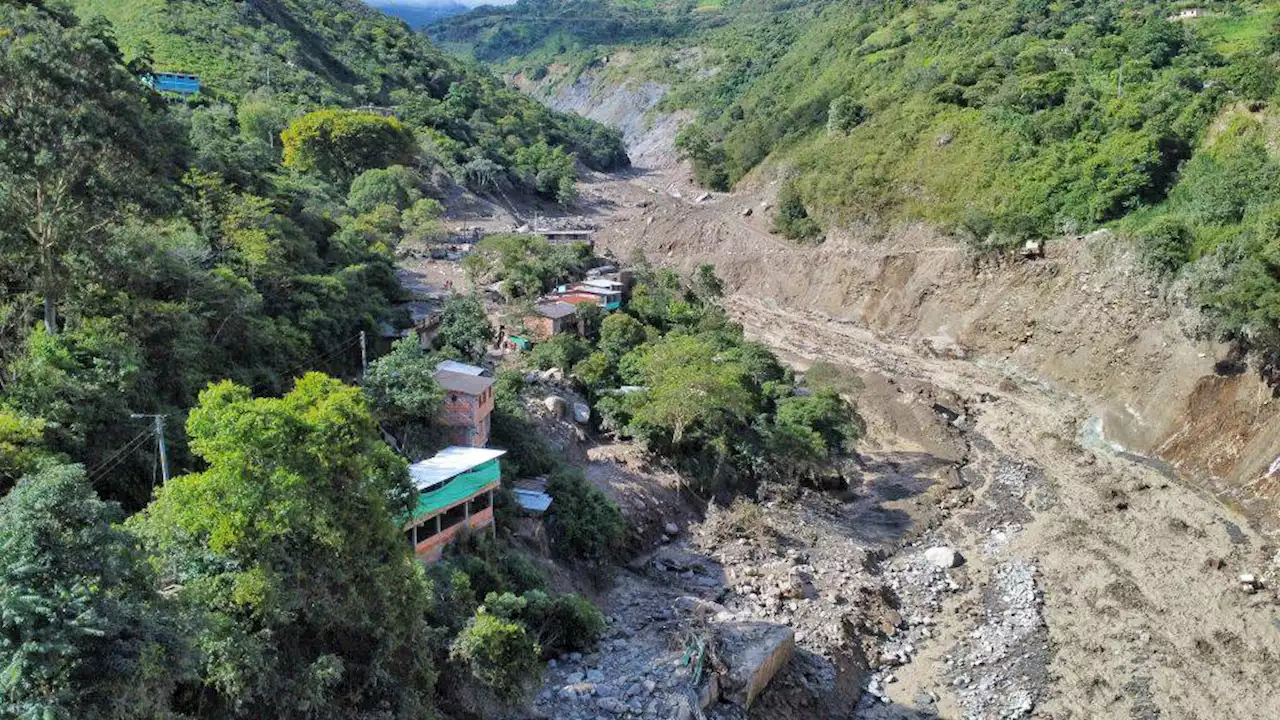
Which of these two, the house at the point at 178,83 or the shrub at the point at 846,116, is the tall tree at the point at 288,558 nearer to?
the house at the point at 178,83

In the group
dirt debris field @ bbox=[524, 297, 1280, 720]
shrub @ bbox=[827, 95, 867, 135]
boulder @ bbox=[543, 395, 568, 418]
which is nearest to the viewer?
dirt debris field @ bbox=[524, 297, 1280, 720]

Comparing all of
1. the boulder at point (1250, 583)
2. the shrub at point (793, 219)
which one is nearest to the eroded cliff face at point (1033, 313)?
the shrub at point (793, 219)

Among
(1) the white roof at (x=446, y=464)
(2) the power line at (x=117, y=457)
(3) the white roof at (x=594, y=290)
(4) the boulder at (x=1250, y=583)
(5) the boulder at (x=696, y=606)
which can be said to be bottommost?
(4) the boulder at (x=1250, y=583)

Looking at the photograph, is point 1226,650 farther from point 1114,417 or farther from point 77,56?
point 77,56

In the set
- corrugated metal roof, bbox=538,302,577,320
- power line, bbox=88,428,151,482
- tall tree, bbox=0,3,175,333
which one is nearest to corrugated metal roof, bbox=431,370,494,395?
power line, bbox=88,428,151,482

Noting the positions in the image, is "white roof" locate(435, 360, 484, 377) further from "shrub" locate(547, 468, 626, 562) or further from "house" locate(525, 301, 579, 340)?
"house" locate(525, 301, 579, 340)

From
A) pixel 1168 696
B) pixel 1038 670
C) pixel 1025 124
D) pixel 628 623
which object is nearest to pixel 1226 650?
pixel 1168 696
